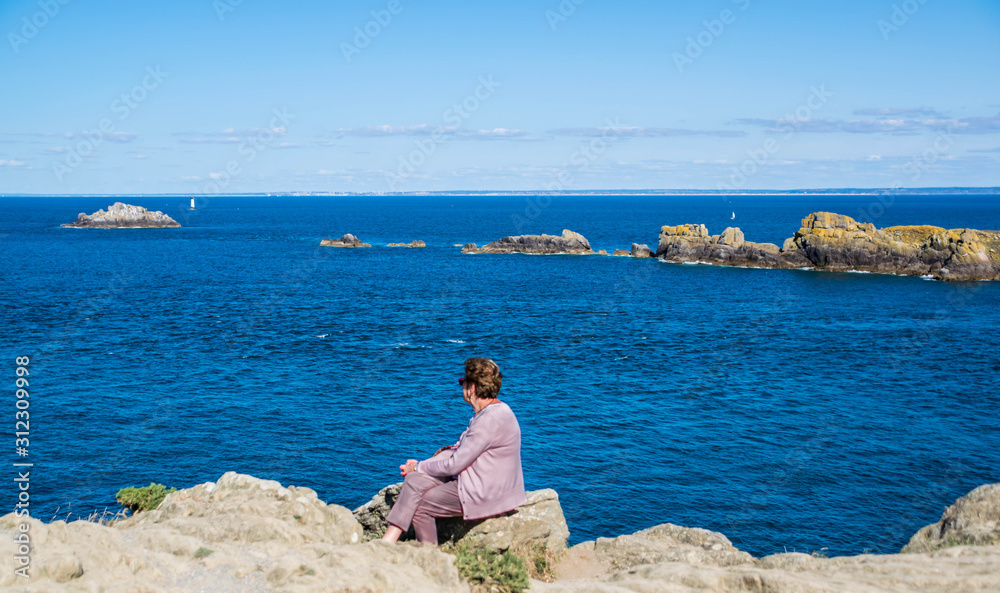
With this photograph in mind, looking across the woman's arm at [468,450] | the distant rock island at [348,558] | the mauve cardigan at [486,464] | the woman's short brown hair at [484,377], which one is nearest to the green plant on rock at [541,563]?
the distant rock island at [348,558]

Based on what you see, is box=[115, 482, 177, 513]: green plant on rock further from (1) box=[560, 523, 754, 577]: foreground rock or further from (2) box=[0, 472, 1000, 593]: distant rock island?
(1) box=[560, 523, 754, 577]: foreground rock

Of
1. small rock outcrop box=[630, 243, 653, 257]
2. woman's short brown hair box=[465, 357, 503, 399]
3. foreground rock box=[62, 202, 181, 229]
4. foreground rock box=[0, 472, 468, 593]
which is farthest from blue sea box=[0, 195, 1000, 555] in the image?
foreground rock box=[62, 202, 181, 229]

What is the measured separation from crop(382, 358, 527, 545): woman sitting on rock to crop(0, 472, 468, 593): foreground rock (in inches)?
22.4

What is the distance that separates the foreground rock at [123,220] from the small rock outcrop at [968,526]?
19693cm

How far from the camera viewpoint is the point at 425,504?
32.3 feet

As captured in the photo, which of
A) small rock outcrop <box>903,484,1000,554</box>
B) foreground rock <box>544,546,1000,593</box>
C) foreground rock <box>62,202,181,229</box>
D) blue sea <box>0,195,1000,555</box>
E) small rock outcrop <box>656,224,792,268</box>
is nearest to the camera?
foreground rock <box>544,546,1000,593</box>

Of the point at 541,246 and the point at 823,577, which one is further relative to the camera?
the point at 541,246

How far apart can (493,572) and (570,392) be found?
31.8 meters

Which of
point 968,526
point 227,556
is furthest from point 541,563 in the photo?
point 968,526

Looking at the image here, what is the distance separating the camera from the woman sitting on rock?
9.48 metres

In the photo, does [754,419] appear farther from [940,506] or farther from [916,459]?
[940,506]

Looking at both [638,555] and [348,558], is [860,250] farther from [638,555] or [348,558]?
[348,558]

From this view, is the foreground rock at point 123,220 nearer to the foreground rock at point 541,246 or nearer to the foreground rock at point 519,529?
the foreground rock at point 541,246

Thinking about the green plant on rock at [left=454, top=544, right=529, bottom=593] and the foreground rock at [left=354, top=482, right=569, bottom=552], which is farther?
the foreground rock at [left=354, top=482, right=569, bottom=552]
